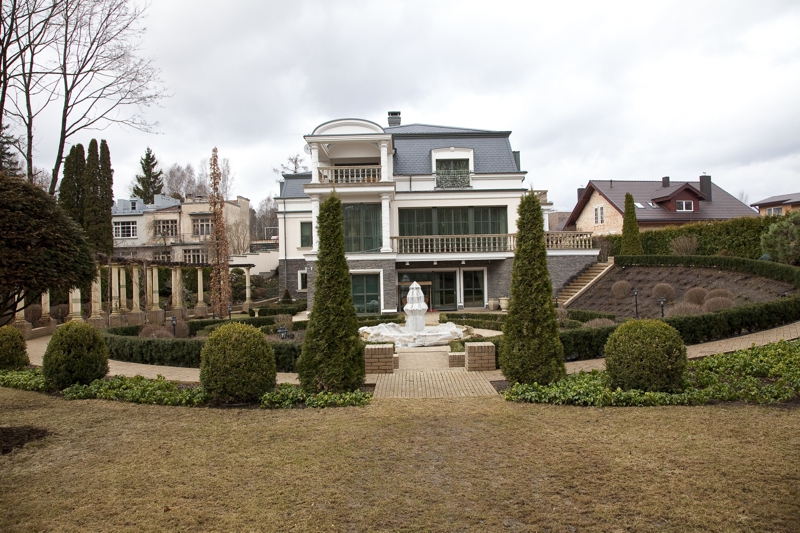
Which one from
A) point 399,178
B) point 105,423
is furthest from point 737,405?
point 399,178

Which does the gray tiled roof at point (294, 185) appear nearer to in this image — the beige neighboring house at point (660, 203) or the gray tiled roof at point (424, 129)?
the gray tiled roof at point (424, 129)

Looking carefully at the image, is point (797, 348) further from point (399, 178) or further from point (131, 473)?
point (399, 178)

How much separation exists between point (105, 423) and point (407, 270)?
19.7 meters

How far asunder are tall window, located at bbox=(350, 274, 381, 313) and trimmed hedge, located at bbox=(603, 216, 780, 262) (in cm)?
1536

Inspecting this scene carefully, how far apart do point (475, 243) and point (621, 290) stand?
7.37 meters

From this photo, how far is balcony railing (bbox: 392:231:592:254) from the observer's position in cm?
2550

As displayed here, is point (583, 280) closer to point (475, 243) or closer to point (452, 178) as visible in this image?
point (475, 243)

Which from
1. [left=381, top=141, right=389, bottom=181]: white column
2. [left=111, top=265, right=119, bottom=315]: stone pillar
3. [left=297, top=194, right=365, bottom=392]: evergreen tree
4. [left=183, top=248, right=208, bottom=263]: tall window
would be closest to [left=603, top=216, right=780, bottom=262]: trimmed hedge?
[left=381, top=141, right=389, bottom=181]: white column

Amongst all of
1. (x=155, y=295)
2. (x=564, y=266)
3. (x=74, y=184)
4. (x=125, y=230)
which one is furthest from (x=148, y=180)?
(x=564, y=266)

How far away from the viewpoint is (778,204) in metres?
40.8

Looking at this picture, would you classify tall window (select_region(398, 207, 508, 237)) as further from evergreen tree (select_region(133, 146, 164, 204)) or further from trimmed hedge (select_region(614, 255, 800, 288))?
evergreen tree (select_region(133, 146, 164, 204))

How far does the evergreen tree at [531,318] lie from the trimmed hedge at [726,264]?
12.6 meters

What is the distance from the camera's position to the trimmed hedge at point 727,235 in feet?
70.8

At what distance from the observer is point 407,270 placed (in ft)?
85.7
